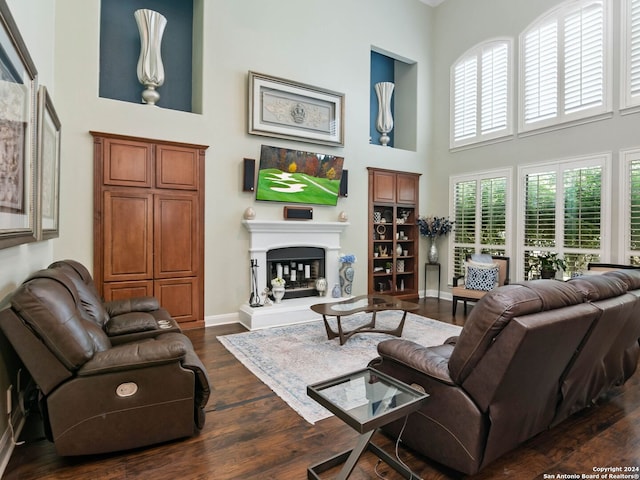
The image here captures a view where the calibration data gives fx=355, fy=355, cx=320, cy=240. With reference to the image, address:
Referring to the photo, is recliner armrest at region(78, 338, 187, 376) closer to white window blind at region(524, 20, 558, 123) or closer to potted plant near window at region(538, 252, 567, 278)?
potted plant near window at region(538, 252, 567, 278)

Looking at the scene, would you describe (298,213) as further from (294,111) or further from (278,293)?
(294,111)

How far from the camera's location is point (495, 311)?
5.41ft

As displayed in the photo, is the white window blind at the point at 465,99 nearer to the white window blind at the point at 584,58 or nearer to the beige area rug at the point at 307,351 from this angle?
the white window blind at the point at 584,58

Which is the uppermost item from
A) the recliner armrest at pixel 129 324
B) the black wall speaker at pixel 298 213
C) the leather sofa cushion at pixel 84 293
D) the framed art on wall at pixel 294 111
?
the framed art on wall at pixel 294 111

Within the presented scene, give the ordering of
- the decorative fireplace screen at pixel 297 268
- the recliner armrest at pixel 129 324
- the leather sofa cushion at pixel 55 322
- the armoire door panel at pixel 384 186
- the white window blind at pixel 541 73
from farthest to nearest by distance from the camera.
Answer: the armoire door panel at pixel 384 186 → the decorative fireplace screen at pixel 297 268 → the white window blind at pixel 541 73 → the recliner armrest at pixel 129 324 → the leather sofa cushion at pixel 55 322

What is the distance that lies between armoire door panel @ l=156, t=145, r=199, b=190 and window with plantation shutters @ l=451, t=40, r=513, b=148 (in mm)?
4981

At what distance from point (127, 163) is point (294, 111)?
261 cm

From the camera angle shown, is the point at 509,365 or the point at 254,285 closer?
the point at 509,365

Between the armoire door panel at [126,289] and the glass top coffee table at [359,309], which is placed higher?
the armoire door panel at [126,289]

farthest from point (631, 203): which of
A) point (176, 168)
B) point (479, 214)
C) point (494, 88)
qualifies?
point (176, 168)

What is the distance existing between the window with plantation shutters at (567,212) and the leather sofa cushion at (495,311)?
413 cm

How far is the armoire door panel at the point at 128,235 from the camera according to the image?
14.4 feet

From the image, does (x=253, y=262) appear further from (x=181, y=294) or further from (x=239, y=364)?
(x=239, y=364)

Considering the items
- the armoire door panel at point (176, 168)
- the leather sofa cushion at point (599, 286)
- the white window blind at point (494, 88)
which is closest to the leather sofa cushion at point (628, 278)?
the leather sofa cushion at point (599, 286)
